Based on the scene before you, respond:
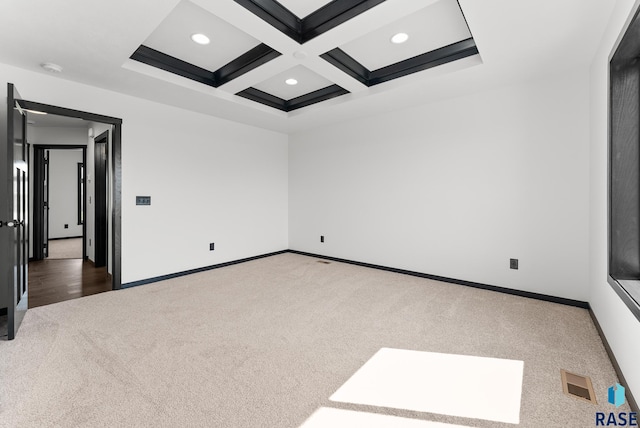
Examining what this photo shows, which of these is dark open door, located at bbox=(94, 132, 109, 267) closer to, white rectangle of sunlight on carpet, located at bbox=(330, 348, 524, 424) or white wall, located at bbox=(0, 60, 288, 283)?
white wall, located at bbox=(0, 60, 288, 283)

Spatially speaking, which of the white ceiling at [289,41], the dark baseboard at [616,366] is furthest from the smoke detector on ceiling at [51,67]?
the dark baseboard at [616,366]

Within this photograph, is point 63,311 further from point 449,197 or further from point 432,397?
point 449,197

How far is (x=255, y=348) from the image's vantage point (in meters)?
2.16

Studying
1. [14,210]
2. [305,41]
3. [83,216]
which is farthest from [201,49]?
[83,216]

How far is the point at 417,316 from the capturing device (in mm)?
2748

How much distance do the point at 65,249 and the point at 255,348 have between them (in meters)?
6.56

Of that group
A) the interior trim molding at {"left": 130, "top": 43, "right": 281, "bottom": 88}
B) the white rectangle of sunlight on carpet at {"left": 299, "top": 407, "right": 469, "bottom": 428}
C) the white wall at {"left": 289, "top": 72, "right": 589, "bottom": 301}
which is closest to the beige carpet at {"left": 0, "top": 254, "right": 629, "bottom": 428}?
the white rectangle of sunlight on carpet at {"left": 299, "top": 407, "right": 469, "bottom": 428}

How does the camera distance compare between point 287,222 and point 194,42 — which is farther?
point 287,222

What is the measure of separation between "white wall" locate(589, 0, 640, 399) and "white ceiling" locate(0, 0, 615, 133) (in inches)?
8.6

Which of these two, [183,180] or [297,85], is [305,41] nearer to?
[297,85]

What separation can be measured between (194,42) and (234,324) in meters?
2.64

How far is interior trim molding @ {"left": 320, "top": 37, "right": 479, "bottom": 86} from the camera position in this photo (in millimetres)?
2807

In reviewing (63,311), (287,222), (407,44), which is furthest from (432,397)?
(287,222)

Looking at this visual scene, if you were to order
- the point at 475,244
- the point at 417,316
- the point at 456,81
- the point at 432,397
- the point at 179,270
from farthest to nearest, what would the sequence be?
the point at 179,270 < the point at 475,244 < the point at 456,81 < the point at 417,316 < the point at 432,397
